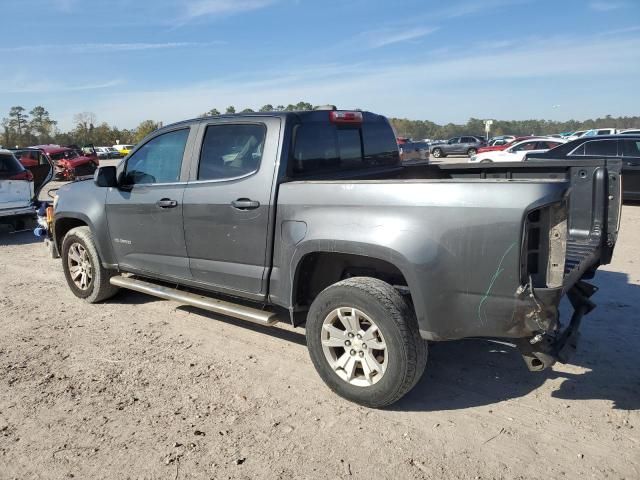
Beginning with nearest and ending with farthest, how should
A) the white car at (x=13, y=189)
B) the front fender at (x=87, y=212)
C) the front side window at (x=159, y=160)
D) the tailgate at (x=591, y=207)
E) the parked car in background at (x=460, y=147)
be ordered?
1. the tailgate at (x=591, y=207)
2. the front side window at (x=159, y=160)
3. the front fender at (x=87, y=212)
4. the white car at (x=13, y=189)
5. the parked car in background at (x=460, y=147)

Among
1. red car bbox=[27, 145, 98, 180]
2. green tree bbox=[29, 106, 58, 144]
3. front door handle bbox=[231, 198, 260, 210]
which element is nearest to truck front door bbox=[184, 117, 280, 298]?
front door handle bbox=[231, 198, 260, 210]

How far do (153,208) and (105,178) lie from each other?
2.30 feet

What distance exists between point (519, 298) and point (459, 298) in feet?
1.05

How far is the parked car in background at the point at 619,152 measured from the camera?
37.1 ft

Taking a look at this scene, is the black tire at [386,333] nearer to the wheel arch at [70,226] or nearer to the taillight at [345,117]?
the taillight at [345,117]

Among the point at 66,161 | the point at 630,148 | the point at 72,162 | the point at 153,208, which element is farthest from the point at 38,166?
the point at 630,148

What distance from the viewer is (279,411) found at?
335cm

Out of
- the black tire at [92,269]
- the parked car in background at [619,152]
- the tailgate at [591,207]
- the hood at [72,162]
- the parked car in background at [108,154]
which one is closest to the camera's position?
the tailgate at [591,207]

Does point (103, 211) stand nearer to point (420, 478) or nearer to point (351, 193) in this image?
point (351, 193)

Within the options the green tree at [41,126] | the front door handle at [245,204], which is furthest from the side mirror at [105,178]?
the green tree at [41,126]

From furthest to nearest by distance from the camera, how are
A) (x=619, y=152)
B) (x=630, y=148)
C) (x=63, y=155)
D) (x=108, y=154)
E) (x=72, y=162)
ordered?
1. (x=108, y=154)
2. (x=63, y=155)
3. (x=72, y=162)
4. (x=619, y=152)
5. (x=630, y=148)

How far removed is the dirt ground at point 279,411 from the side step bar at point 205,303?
360mm

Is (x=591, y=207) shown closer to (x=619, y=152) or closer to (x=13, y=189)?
(x=619, y=152)

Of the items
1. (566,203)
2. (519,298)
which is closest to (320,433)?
(519,298)
